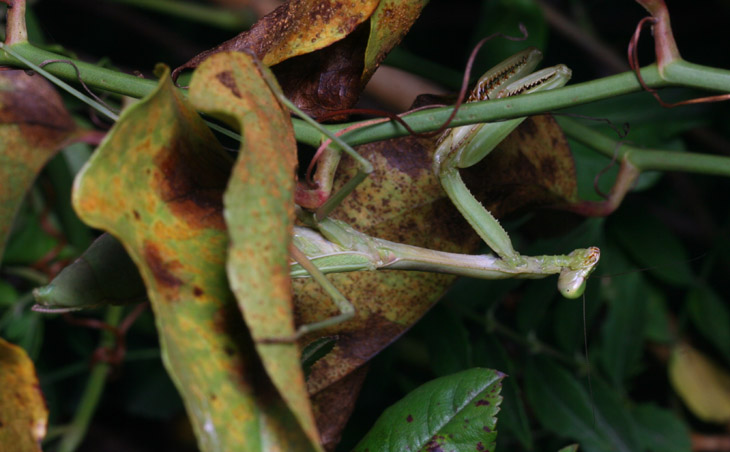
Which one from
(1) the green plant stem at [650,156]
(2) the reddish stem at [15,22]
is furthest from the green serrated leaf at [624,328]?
(2) the reddish stem at [15,22]

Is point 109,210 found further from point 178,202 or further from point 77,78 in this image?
point 77,78

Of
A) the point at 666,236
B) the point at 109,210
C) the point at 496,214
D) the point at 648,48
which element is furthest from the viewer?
the point at 648,48

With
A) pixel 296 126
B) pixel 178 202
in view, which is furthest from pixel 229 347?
pixel 296 126

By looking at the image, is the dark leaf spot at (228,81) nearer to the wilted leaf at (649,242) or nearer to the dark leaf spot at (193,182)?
the dark leaf spot at (193,182)

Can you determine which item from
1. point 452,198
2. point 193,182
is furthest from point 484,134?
point 193,182

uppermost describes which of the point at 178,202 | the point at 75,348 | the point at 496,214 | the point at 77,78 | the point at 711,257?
the point at 77,78
